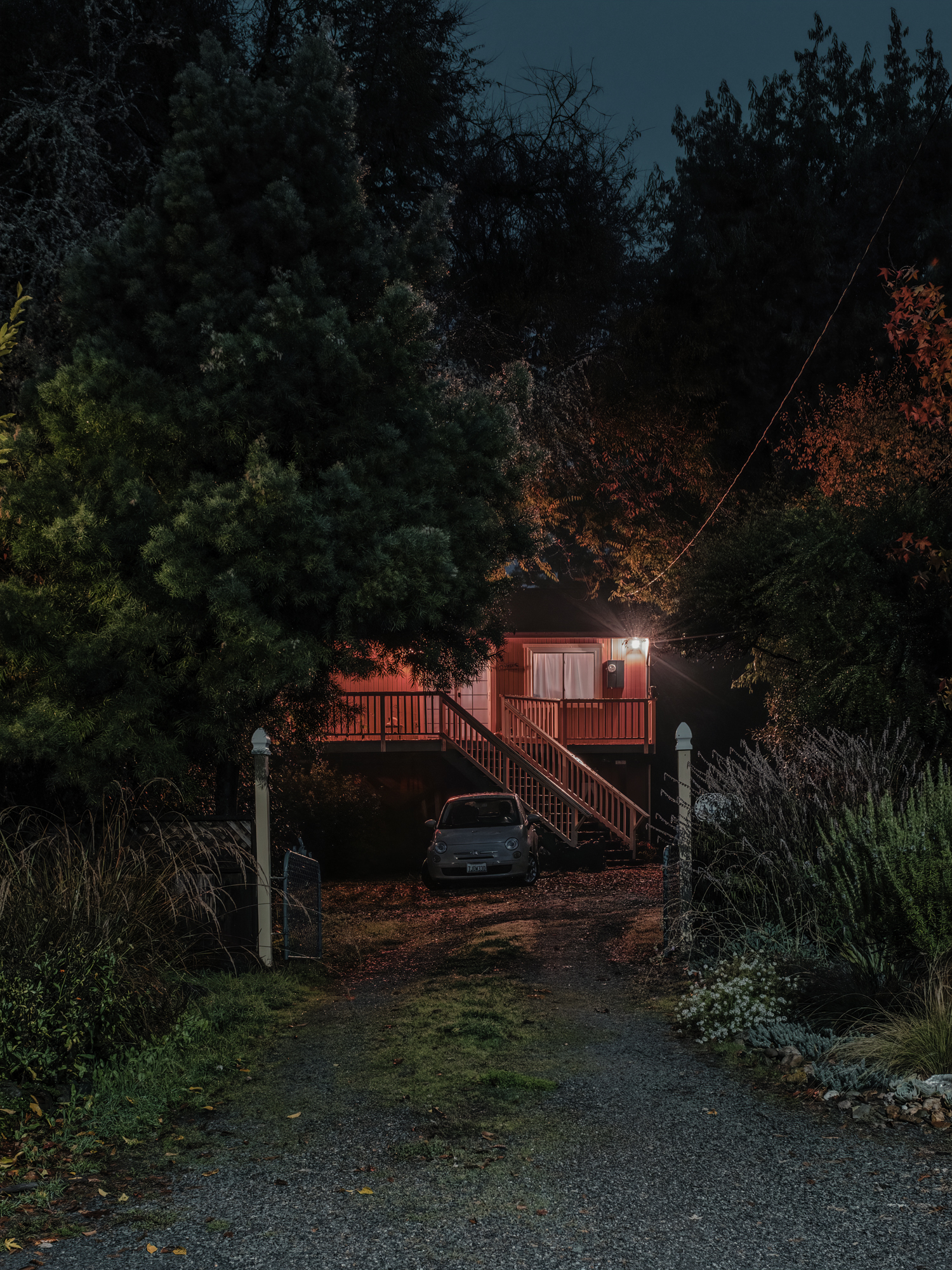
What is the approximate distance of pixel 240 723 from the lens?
33.3 feet

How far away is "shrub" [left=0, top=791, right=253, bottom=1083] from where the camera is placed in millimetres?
5844

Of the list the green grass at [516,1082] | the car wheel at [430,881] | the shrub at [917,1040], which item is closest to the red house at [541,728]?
the car wheel at [430,881]

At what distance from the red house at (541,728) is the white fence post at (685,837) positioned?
699 cm

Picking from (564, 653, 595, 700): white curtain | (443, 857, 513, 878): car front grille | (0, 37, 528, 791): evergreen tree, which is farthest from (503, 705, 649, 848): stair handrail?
(0, 37, 528, 791): evergreen tree

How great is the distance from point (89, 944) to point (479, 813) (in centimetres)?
1126

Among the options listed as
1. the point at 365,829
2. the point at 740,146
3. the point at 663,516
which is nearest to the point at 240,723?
the point at 365,829

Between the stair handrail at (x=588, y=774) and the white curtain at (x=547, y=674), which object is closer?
the stair handrail at (x=588, y=774)

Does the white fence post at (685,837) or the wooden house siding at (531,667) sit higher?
the wooden house siding at (531,667)

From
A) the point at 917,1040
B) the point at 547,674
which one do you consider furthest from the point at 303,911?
the point at 547,674

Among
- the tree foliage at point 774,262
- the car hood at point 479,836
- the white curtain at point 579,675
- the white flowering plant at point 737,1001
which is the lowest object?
the car hood at point 479,836

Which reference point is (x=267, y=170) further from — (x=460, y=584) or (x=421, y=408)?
(x=460, y=584)

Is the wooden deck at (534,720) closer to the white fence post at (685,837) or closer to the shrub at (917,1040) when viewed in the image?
the white fence post at (685,837)

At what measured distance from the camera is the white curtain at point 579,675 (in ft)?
80.7

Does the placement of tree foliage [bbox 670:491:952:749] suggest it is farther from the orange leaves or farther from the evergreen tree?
the evergreen tree
